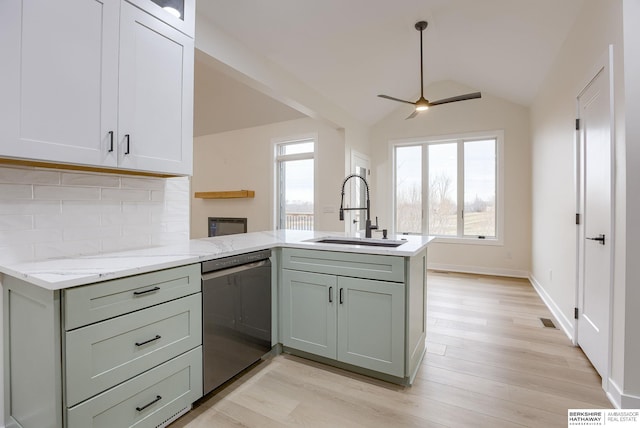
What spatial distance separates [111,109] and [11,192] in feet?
2.12

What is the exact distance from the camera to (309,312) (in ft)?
7.41

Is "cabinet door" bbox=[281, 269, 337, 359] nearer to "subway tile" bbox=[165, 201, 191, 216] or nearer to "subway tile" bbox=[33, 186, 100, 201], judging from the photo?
"subway tile" bbox=[165, 201, 191, 216]

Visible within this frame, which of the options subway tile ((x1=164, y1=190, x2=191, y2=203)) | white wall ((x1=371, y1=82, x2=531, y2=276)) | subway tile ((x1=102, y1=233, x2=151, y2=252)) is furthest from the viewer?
white wall ((x1=371, y1=82, x2=531, y2=276))

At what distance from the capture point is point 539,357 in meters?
2.41

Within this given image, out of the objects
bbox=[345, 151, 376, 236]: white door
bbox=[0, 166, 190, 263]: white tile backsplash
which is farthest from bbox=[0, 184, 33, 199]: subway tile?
bbox=[345, 151, 376, 236]: white door

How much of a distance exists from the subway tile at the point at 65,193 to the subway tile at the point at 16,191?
23 millimetres

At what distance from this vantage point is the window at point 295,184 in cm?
556

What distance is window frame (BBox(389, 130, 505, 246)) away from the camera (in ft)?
17.0

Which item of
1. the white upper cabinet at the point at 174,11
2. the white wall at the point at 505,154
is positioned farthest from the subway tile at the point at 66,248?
the white wall at the point at 505,154

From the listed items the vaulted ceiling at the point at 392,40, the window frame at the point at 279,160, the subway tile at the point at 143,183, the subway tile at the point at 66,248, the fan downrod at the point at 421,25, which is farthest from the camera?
the window frame at the point at 279,160

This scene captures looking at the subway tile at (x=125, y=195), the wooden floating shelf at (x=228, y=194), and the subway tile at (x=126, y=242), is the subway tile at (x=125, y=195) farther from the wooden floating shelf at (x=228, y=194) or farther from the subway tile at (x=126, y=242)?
the wooden floating shelf at (x=228, y=194)

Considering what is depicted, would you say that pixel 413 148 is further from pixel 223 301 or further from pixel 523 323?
pixel 223 301

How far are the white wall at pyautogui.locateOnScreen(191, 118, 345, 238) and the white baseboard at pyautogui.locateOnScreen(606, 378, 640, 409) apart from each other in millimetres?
3599

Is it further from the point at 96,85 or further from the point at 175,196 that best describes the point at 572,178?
the point at 96,85
